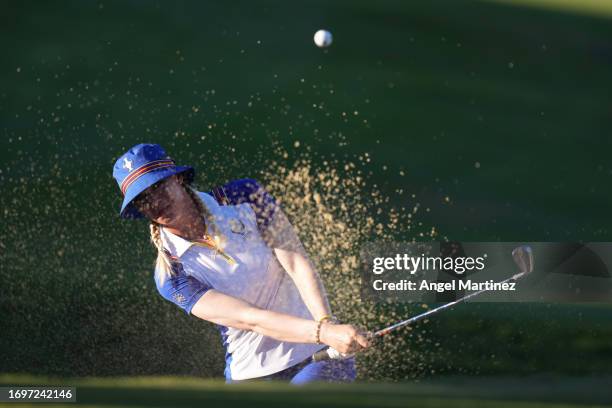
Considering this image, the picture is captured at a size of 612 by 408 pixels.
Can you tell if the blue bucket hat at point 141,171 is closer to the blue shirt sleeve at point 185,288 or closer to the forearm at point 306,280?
the blue shirt sleeve at point 185,288

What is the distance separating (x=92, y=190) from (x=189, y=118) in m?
1.75

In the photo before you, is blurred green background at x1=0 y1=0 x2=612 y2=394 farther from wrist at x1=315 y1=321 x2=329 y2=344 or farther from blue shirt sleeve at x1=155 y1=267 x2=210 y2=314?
wrist at x1=315 y1=321 x2=329 y2=344

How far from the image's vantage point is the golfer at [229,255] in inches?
182

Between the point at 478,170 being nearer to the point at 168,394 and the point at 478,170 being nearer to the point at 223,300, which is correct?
the point at 223,300

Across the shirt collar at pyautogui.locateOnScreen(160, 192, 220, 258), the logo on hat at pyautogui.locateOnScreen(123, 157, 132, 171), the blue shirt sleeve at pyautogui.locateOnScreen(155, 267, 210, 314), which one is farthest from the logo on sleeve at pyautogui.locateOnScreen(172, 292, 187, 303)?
the logo on hat at pyautogui.locateOnScreen(123, 157, 132, 171)

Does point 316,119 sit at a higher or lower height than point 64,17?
lower

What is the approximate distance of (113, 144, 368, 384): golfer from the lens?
15.1 feet

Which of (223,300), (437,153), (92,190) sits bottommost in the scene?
(223,300)

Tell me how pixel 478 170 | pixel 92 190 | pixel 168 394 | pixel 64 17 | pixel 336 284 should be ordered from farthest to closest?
1. pixel 64 17
2. pixel 478 170
3. pixel 92 190
4. pixel 336 284
5. pixel 168 394

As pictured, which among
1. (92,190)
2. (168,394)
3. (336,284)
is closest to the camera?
(168,394)

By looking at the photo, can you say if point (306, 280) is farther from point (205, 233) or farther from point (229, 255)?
point (205, 233)

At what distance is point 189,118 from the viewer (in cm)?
1034

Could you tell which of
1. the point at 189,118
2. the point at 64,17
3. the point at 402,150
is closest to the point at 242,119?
the point at 189,118

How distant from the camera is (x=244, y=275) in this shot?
4723 millimetres
